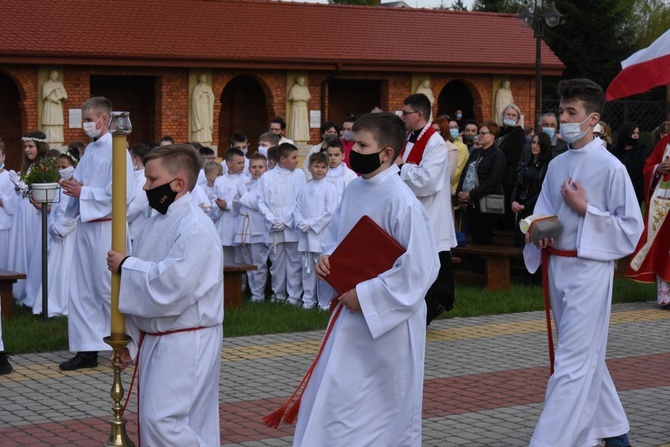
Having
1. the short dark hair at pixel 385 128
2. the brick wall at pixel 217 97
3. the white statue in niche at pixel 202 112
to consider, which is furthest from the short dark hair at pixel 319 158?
the white statue in niche at pixel 202 112

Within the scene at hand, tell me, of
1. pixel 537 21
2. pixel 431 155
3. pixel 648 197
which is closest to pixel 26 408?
pixel 431 155

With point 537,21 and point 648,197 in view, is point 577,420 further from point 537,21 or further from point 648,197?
point 537,21

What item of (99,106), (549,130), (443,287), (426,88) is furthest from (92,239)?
(426,88)

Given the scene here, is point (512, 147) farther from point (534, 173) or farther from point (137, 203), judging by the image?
point (137, 203)

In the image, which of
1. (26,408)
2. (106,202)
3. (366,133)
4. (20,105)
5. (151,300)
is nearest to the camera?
(151,300)

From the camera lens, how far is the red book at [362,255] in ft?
20.1

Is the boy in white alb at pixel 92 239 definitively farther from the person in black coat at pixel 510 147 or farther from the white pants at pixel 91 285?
the person in black coat at pixel 510 147

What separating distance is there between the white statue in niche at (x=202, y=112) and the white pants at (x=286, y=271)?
16.2m

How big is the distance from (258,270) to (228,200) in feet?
3.16

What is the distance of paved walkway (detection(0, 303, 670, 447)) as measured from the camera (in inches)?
306

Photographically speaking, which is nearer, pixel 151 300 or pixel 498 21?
pixel 151 300

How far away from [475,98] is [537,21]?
229 inches

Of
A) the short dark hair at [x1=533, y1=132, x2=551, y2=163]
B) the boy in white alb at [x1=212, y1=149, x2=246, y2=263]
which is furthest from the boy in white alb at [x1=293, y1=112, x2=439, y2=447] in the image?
the boy in white alb at [x1=212, y1=149, x2=246, y2=263]

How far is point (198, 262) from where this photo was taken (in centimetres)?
592
